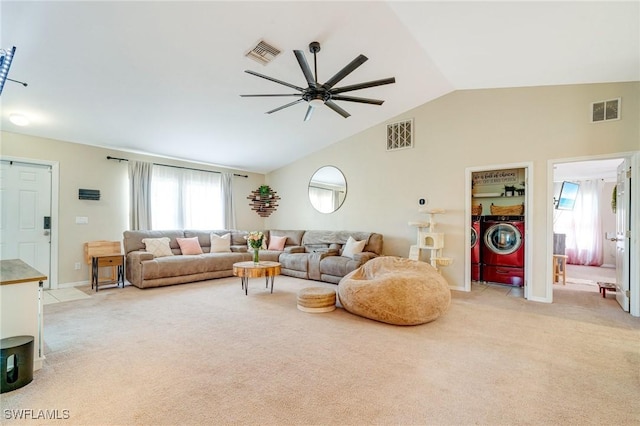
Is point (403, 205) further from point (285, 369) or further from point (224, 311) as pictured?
point (285, 369)

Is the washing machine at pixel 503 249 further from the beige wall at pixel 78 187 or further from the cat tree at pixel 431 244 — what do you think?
the beige wall at pixel 78 187

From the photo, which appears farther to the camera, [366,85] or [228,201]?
[228,201]

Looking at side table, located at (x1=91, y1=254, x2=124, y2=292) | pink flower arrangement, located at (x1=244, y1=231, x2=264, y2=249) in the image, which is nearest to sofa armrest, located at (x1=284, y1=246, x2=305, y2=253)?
pink flower arrangement, located at (x1=244, y1=231, x2=264, y2=249)

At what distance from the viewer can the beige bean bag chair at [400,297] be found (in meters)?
3.24

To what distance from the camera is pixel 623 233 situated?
4133mm

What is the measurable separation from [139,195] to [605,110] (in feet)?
25.3

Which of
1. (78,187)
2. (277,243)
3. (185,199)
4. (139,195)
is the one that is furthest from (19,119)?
(277,243)

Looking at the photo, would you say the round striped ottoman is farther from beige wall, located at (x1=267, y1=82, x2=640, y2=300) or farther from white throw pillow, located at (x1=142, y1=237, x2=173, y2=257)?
white throw pillow, located at (x1=142, y1=237, x2=173, y2=257)

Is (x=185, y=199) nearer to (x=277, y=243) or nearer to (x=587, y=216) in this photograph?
(x=277, y=243)

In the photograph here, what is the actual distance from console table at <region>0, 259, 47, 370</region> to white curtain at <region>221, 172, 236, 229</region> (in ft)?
16.3

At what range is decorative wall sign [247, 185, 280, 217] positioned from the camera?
24.6 feet

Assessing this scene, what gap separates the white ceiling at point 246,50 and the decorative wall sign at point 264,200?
8.06 feet

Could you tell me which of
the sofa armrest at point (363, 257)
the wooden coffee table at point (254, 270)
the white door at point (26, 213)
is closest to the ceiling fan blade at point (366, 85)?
the wooden coffee table at point (254, 270)

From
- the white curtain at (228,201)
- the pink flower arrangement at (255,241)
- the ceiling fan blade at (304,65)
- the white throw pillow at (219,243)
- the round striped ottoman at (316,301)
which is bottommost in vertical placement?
the round striped ottoman at (316,301)
